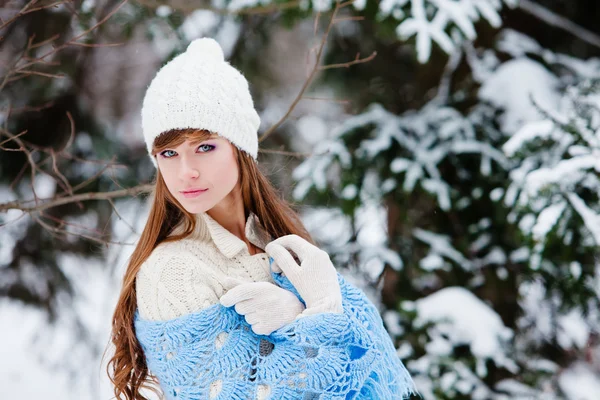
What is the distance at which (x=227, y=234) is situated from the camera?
1815 mm

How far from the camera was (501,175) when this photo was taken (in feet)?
12.1

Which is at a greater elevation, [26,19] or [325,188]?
[26,19]

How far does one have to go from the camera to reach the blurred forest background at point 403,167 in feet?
11.5

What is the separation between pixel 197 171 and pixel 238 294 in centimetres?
34

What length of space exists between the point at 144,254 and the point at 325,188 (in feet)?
6.50

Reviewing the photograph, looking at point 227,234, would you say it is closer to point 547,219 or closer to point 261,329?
point 261,329

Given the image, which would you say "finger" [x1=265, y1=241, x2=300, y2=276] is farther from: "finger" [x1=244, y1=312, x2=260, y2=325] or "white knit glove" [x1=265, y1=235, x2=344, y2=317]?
"finger" [x1=244, y1=312, x2=260, y2=325]

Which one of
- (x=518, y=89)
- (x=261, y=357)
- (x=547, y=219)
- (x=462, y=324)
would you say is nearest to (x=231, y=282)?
(x=261, y=357)

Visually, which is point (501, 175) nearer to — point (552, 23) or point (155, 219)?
point (552, 23)

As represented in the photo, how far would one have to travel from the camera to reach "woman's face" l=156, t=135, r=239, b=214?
1718mm

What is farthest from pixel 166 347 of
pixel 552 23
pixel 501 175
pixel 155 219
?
pixel 552 23

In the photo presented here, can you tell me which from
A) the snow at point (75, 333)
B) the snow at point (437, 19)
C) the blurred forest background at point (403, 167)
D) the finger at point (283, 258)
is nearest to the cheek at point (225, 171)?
the finger at point (283, 258)

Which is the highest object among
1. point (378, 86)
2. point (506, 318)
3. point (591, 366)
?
point (378, 86)

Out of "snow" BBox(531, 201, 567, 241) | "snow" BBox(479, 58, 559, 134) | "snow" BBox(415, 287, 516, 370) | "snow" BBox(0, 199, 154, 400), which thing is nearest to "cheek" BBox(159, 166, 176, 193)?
"snow" BBox(531, 201, 567, 241)
